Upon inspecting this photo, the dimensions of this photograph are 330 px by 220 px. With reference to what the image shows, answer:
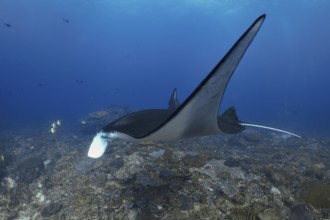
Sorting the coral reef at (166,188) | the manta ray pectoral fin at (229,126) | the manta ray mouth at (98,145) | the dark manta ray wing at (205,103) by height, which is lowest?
the coral reef at (166,188)

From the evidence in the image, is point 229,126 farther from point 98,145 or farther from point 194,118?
point 98,145

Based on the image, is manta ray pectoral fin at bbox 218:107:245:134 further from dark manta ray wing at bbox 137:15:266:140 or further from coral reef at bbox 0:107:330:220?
coral reef at bbox 0:107:330:220

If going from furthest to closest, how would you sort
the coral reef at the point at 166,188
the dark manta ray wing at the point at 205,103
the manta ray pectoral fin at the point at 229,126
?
1. the coral reef at the point at 166,188
2. the manta ray pectoral fin at the point at 229,126
3. the dark manta ray wing at the point at 205,103

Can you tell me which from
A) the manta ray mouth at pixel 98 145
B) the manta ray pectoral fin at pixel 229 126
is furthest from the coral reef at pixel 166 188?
the manta ray pectoral fin at pixel 229 126

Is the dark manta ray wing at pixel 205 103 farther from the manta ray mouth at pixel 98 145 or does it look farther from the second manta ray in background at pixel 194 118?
the manta ray mouth at pixel 98 145

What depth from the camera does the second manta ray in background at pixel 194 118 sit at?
102 inches

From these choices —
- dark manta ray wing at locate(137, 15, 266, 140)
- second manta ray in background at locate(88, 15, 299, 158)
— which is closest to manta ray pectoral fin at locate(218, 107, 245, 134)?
second manta ray in background at locate(88, 15, 299, 158)

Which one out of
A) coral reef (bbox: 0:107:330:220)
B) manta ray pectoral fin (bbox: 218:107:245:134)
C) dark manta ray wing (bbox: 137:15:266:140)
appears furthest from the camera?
coral reef (bbox: 0:107:330:220)

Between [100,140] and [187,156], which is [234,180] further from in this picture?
[100,140]

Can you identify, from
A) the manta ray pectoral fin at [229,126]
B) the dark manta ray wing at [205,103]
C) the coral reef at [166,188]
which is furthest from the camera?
the coral reef at [166,188]

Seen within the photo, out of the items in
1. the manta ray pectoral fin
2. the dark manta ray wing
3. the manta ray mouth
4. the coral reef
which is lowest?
the coral reef

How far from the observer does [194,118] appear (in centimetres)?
321

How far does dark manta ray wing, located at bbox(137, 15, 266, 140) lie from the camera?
253 centimetres

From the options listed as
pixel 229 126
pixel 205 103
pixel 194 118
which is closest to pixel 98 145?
pixel 194 118
